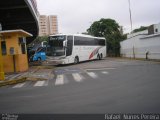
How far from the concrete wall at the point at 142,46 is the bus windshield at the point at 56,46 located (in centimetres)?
1139

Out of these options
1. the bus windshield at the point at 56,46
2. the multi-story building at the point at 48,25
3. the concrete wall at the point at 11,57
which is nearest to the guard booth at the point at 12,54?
the concrete wall at the point at 11,57

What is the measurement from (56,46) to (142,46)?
13.9m

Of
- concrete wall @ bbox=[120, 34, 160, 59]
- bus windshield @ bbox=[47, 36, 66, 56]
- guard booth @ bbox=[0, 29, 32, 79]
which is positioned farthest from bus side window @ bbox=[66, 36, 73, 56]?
concrete wall @ bbox=[120, 34, 160, 59]

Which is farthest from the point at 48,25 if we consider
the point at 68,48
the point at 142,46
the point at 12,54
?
the point at 12,54

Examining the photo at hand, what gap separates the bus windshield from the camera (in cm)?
2831

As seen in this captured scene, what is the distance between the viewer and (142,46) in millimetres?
36500

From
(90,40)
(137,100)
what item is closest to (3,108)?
(137,100)

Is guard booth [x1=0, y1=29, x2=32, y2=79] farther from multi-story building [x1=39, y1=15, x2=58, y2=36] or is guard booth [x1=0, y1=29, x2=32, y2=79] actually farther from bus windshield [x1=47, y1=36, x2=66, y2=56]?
multi-story building [x1=39, y1=15, x2=58, y2=36]

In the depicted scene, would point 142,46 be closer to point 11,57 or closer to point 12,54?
point 12,54

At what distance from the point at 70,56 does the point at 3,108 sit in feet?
72.0

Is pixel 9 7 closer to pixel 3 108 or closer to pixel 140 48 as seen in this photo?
pixel 3 108

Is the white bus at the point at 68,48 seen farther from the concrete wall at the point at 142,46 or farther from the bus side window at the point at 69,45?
the concrete wall at the point at 142,46

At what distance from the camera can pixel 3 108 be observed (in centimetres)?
780

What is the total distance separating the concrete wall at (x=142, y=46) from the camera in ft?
103
